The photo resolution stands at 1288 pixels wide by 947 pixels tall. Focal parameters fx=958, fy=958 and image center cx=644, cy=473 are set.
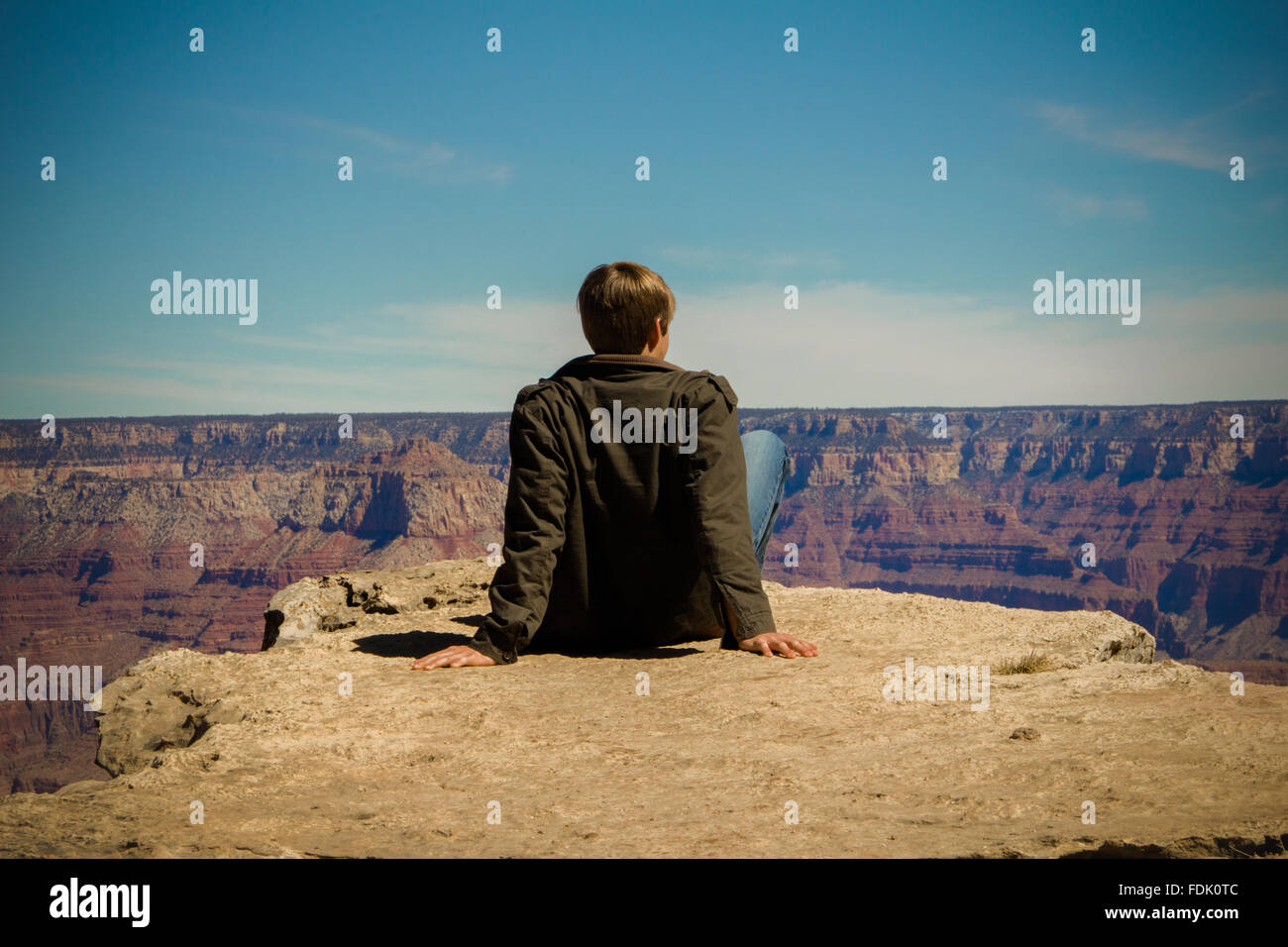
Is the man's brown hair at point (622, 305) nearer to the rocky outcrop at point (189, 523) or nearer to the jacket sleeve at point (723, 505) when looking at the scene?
the jacket sleeve at point (723, 505)

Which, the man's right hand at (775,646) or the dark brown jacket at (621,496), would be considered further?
the man's right hand at (775,646)

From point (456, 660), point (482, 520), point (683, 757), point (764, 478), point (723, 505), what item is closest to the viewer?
point (683, 757)

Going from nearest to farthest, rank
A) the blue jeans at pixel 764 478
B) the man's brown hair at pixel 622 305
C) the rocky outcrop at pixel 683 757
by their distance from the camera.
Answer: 1. the rocky outcrop at pixel 683 757
2. the man's brown hair at pixel 622 305
3. the blue jeans at pixel 764 478

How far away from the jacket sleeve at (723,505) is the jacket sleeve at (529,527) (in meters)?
0.51

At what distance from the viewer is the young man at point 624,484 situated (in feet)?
11.9

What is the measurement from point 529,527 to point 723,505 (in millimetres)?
738

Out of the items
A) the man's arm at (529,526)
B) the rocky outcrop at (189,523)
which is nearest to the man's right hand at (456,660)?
the man's arm at (529,526)

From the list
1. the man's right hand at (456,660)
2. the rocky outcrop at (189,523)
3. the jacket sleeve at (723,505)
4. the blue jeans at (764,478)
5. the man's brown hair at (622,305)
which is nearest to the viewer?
the jacket sleeve at (723,505)

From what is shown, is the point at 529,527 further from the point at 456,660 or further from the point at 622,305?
the point at 622,305

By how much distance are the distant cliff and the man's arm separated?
72.6m

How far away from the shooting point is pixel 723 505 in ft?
11.8

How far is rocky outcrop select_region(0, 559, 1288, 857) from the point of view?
6.79 feet

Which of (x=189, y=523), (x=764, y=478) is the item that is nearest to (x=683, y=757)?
(x=764, y=478)


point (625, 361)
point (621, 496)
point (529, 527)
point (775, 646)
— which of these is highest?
point (625, 361)
